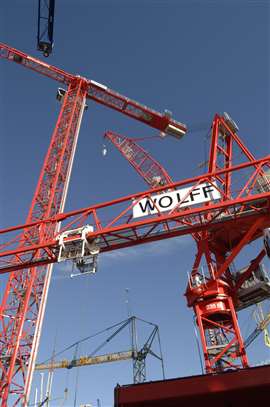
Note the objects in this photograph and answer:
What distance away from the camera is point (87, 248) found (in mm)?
20422

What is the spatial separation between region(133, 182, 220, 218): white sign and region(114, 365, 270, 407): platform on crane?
31.1 ft

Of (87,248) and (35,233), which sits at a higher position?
(35,233)

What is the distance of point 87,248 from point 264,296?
13.5 m

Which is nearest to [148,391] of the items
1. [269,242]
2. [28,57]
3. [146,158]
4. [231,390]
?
[231,390]

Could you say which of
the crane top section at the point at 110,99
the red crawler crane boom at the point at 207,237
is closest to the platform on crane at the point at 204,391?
the red crawler crane boom at the point at 207,237

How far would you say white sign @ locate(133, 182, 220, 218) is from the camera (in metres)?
18.8

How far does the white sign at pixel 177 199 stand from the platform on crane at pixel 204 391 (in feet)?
31.1

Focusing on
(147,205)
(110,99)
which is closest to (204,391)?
(147,205)

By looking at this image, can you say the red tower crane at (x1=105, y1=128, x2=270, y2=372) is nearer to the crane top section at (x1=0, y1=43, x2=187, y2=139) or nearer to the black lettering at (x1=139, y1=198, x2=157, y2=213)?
the black lettering at (x1=139, y1=198, x2=157, y2=213)

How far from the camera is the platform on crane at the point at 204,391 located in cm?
1028

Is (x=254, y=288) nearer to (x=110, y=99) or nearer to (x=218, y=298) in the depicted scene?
(x=218, y=298)

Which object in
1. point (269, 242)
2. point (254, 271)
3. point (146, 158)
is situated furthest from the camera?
point (146, 158)

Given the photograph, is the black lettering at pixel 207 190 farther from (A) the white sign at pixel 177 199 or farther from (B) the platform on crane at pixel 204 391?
(B) the platform on crane at pixel 204 391

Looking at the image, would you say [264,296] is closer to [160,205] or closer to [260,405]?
[160,205]
